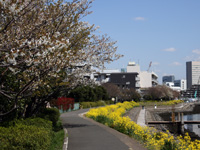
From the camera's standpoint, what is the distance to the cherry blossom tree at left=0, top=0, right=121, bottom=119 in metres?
8.20

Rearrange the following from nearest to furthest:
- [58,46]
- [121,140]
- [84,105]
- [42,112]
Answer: [58,46], [121,140], [42,112], [84,105]

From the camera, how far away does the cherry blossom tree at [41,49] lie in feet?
26.9

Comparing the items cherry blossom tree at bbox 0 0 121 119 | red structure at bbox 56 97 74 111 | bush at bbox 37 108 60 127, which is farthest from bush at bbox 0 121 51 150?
red structure at bbox 56 97 74 111

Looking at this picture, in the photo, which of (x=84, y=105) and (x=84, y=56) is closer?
(x=84, y=56)

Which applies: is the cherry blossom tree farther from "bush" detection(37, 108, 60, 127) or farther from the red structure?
the red structure

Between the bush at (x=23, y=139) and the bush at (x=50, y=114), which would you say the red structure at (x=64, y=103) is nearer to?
the bush at (x=50, y=114)

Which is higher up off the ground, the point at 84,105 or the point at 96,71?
the point at 96,71

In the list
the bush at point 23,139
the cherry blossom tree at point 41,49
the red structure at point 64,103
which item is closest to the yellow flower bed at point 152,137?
the cherry blossom tree at point 41,49

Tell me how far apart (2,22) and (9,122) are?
419 cm

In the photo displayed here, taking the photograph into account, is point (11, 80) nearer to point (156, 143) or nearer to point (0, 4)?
point (0, 4)

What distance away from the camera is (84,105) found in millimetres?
50594

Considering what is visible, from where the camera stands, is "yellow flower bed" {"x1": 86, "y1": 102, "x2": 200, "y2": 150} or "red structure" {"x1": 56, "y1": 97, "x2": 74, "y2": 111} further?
"red structure" {"x1": 56, "y1": 97, "x2": 74, "y2": 111}

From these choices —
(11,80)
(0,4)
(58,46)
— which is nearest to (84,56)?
(11,80)

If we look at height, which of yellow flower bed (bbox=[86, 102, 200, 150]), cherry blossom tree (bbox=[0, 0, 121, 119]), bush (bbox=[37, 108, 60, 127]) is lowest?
yellow flower bed (bbox=[86, 102, 200, 150])
